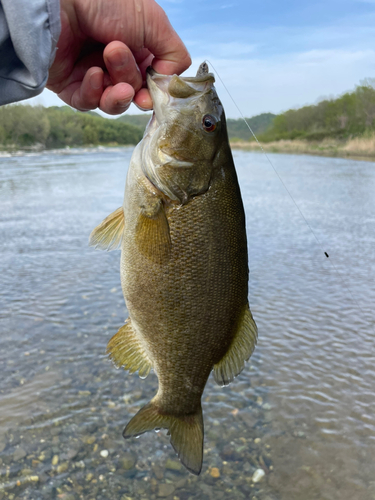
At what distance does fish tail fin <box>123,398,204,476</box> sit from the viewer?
6.17 feet

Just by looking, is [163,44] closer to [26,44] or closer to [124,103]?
[124,103]

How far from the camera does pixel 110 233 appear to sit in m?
1.99

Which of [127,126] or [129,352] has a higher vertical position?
[127,126]

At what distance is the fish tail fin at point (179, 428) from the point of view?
188 cm

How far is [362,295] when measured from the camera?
18.5ft

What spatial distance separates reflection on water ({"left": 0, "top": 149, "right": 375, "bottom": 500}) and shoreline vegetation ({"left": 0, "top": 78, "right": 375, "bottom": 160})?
1648 inches

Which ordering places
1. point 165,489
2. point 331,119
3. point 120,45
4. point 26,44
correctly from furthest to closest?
1. point 331,119
2. point 165,489
3. point 120,45
4. point 26,44

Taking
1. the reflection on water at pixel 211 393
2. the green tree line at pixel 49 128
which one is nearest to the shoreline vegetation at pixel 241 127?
the green tree line at pixel 49 128

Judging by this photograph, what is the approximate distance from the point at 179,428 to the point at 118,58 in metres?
1.74

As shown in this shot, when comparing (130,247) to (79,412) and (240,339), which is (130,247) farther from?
(79,412)

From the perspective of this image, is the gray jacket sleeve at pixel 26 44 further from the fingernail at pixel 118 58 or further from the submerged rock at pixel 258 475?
the submerged rock at pixel 258 475

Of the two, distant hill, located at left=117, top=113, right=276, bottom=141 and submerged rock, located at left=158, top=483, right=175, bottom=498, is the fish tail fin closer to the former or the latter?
submerged rock, located at left=158, top=483, right=175, bottom=498

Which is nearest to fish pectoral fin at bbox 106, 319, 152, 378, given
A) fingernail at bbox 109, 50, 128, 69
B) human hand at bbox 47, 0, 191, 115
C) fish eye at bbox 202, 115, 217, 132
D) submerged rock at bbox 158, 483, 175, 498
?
fish eye at bbox 202, 115, 217, 132

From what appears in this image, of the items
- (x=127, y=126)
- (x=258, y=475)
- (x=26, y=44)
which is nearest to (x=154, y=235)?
(x=26, y=44)
